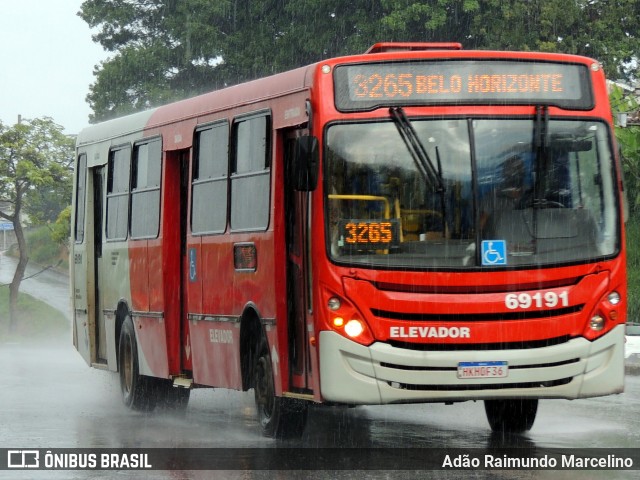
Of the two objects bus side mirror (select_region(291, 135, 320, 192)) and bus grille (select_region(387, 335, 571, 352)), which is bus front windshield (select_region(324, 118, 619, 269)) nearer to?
bus side mirror (select_region(291, 135, 320, 192))

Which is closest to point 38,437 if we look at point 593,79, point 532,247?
point 532,247

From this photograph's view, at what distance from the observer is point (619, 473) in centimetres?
1039

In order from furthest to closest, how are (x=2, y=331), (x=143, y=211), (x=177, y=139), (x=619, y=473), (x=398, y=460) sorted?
(x=2, y=331), (x=143, y=211), (x=177, y=139), (x=398, y=460), (x=619, y=473)

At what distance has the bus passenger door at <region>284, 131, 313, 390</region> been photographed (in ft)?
38.8

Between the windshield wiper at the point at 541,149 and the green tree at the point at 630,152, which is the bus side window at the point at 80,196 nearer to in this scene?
the windshield wiper at the point at 541,149

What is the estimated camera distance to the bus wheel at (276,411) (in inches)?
492

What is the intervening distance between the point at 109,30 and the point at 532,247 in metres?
45.8

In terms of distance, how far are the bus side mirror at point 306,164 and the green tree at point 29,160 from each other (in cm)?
4004

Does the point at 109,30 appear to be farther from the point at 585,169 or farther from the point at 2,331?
the point at 585,169

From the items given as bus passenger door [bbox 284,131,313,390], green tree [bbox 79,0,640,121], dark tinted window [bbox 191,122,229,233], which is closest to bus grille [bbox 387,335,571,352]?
bus passenger door [bbox 284,131,313,390]

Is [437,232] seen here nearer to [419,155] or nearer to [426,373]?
[419,155]

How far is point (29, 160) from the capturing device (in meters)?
51.1

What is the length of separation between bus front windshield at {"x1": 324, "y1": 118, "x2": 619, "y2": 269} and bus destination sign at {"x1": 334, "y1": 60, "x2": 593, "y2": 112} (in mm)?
200

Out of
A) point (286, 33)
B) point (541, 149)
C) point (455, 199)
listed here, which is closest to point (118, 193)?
point (455, 199)
